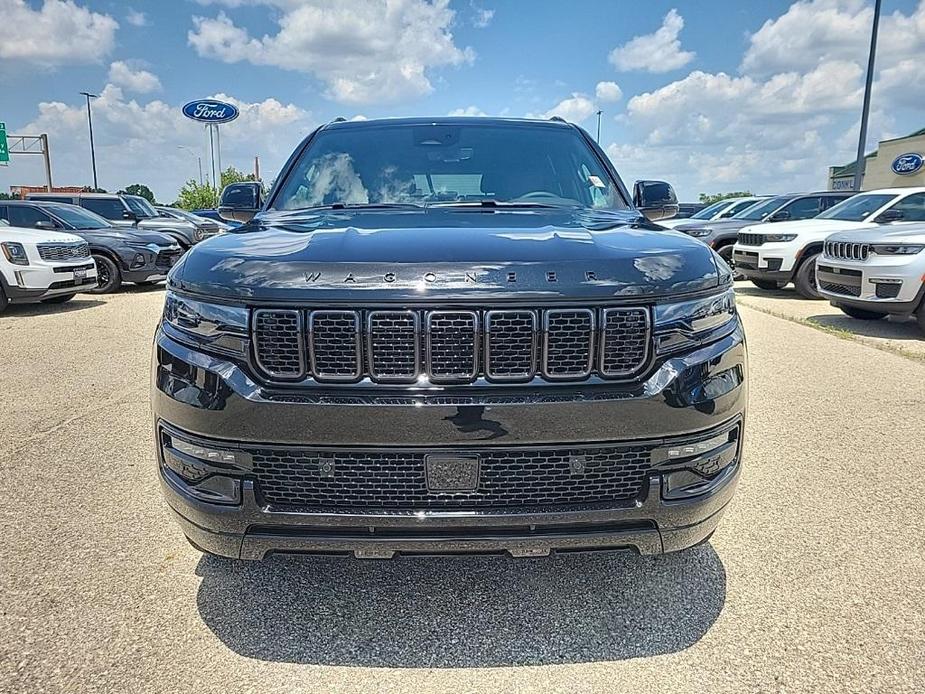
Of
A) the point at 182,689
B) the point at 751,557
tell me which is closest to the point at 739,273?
the point at 751,557

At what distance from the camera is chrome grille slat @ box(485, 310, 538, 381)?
6.49 feet

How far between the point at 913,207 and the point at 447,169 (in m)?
8.98

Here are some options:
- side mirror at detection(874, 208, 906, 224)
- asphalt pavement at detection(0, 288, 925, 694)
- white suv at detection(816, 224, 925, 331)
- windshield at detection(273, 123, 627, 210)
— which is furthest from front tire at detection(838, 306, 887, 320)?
windshield at detection(273, 123, 627, 210)

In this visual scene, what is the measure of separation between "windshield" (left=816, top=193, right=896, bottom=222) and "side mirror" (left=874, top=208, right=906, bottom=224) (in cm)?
56

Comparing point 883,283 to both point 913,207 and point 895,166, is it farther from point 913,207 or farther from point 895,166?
point 895,166

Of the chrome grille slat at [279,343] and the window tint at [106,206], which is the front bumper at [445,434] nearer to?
the chrome grille slat at [279,343]

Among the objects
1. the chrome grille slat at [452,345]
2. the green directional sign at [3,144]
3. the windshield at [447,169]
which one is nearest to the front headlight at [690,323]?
the chrome grille slat at [452,345]

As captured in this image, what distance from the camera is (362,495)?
2051 millimetres

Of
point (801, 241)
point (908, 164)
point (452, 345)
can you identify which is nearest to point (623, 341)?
point (452, 345)

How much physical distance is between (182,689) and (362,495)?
798 millimetres

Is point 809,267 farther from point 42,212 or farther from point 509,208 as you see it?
point 42,212

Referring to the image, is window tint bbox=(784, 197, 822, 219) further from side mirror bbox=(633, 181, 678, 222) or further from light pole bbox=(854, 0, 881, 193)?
side mirror bbox=(633, 181, 678, 222)

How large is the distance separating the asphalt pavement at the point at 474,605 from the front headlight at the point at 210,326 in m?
1.01

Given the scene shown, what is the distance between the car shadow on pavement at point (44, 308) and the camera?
32.0ft
